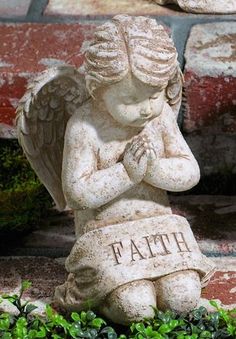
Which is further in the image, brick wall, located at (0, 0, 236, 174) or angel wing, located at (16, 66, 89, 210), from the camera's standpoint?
brick wall, located at (0, 0, 236, 174)

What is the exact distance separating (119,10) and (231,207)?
752 millimetres

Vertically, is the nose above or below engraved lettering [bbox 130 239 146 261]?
above

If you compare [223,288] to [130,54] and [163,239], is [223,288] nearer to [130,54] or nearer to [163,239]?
[163,239]

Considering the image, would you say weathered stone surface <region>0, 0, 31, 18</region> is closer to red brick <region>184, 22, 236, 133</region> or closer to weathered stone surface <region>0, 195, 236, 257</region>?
red brick <region>184, 22, 236, 133</region>

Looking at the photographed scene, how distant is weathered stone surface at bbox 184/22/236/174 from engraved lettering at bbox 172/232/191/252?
686 millimetres

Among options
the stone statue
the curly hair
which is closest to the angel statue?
the curly hair

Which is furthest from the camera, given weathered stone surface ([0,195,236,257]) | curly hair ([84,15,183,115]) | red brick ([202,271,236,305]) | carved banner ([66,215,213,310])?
weathered stone surface ([0,195,236,257])

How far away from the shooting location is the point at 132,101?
2.59 meters

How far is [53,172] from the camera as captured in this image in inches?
112

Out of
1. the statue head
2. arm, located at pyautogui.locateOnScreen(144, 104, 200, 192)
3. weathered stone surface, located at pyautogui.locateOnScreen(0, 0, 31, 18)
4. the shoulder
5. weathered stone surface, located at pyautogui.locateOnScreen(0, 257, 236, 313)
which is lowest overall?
weathered stone surface, located at pyautogui.locateOnScreen(0, 257, 236, 313)

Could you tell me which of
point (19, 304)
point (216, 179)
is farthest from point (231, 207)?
point (19, 304)

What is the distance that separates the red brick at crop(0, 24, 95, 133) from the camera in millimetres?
3350

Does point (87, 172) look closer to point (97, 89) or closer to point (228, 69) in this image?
point (97, 89)

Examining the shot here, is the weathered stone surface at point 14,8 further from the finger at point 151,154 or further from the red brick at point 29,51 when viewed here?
the finger at point 151,154
